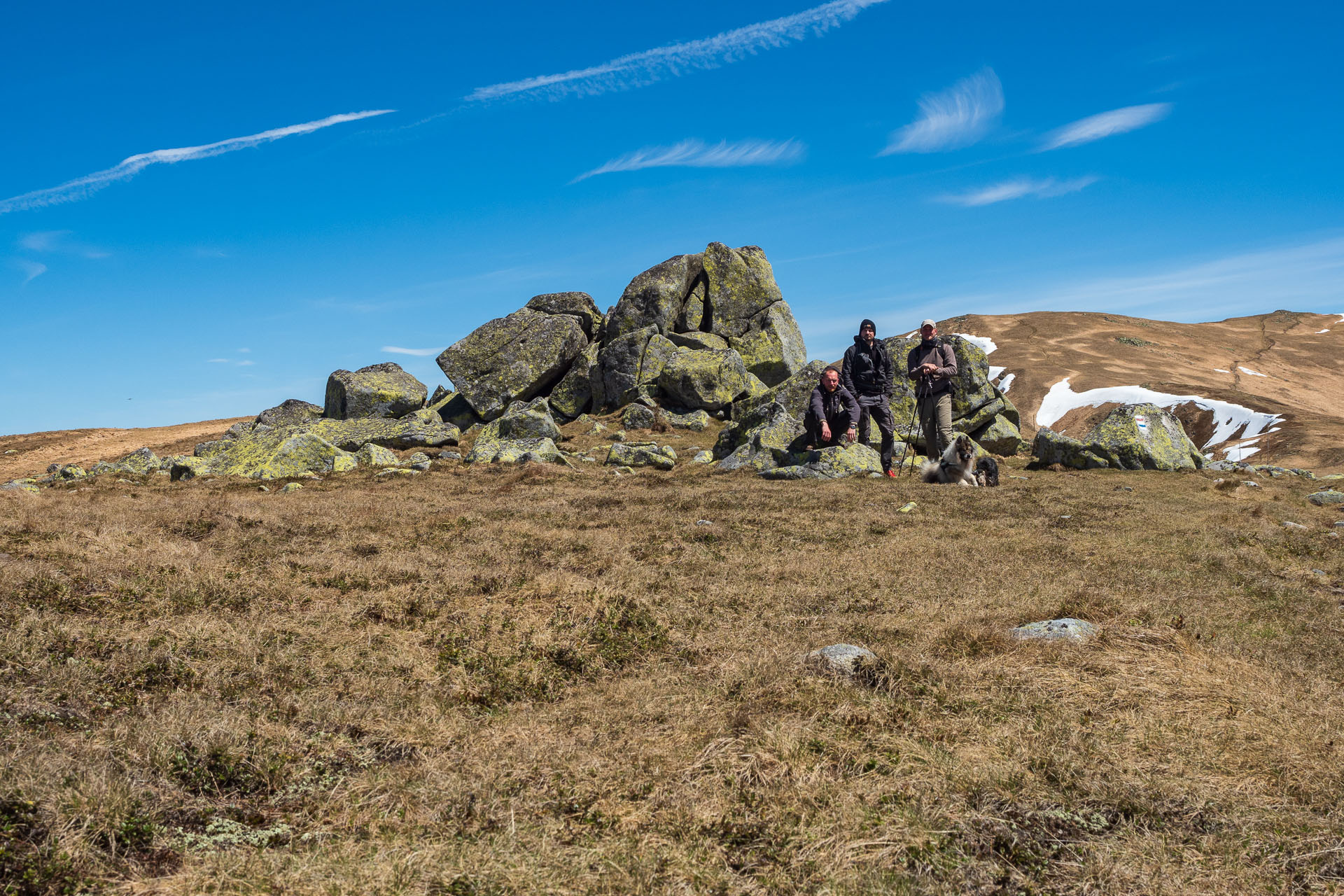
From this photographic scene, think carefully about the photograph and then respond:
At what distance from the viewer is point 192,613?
7.99 m

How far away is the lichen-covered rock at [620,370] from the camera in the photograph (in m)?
33.1

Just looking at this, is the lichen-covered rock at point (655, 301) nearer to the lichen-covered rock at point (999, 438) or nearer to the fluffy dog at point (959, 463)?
the lichen-covered rock at point (999, 438)

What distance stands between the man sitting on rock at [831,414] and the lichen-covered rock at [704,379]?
9148mm

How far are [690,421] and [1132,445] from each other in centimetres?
1576

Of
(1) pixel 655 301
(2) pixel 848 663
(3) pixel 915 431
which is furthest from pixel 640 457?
(2) pixel 848 663

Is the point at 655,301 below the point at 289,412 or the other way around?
the other way around

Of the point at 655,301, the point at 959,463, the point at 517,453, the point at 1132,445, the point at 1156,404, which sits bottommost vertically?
the point at 1156,404

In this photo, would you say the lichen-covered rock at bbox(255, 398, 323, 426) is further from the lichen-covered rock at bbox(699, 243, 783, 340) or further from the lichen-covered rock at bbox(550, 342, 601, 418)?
the lichen-covered rock at bbox(699, 243, 783, 340)

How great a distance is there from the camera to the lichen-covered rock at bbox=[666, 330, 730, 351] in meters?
34.5

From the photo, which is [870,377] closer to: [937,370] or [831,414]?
[831,414]

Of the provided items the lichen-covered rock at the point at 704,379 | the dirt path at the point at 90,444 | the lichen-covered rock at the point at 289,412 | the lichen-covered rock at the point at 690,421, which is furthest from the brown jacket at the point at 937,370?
the dirt path at the point at 90,444

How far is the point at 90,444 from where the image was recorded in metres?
41.4

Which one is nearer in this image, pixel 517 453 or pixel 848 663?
pixel 848 663

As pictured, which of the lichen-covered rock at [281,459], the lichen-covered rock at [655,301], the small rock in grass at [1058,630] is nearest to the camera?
the small rock in grass at [1058,630]
